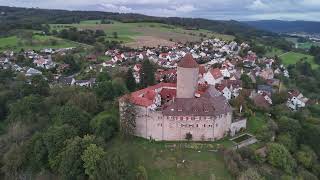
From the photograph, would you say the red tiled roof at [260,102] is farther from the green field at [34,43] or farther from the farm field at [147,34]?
the green field at [34,43]

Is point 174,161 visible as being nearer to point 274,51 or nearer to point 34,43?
point 34,43

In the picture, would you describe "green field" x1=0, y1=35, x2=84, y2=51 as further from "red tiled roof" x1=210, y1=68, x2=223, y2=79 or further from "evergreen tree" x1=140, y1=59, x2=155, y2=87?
"red tiled roof" x1=210, y1=68, x2=223, y2=79

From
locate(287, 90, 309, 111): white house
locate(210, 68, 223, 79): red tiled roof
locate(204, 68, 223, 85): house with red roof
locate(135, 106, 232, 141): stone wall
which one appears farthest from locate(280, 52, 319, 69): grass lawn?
locate(135, 106, 232, 141): stone wall

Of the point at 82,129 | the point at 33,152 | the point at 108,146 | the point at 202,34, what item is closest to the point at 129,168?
the point at 108,146

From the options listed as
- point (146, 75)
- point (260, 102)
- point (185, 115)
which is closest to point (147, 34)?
point (146, 75)

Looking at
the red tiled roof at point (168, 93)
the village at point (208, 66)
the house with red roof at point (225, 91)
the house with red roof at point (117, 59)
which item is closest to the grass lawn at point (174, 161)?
the red tiled roof at point (168, 93)

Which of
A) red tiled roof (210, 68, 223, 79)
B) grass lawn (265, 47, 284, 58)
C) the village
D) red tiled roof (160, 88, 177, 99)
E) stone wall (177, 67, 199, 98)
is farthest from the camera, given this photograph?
grass lawn (265, 47, 284, 58)

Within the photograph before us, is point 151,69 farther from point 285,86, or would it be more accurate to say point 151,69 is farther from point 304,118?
point 285,86
